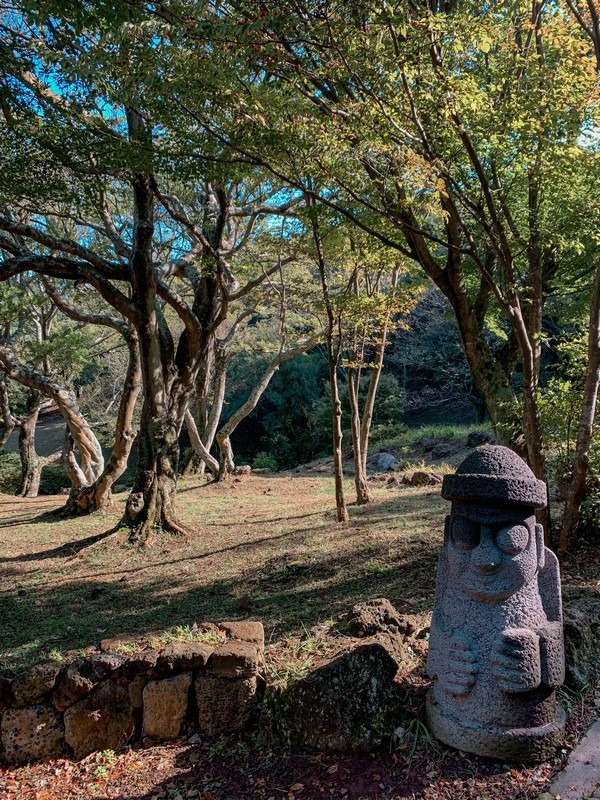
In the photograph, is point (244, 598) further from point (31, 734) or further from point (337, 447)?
point (337, 447)

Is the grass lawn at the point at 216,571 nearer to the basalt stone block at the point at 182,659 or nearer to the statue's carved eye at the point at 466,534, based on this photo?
the basalt stone block at the point at 182,659

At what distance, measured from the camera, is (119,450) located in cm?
1068

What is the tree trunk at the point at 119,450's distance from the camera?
10711 mm

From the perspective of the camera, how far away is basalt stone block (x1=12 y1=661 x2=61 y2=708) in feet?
11.5

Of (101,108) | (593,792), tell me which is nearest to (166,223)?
(101,108)

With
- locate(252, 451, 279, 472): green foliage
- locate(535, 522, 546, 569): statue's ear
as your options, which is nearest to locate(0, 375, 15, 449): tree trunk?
locate(252, 451, 279, 472): green foliage

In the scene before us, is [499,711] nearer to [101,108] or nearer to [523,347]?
[523,347]

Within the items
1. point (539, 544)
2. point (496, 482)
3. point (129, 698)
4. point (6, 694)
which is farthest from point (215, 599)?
point (496, 482)

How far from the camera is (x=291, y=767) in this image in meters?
2.91

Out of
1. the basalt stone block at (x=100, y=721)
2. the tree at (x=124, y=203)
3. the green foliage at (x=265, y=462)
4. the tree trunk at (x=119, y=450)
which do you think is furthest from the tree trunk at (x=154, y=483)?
the green foliage at (x=265, y=462)

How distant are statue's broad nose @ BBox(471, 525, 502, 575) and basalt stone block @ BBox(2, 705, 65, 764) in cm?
275

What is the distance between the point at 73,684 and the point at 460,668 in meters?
2.32

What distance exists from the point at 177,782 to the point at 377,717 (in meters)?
1.12

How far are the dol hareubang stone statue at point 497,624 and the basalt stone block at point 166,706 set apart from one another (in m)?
1.46
